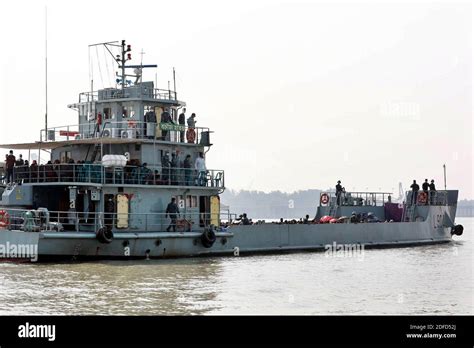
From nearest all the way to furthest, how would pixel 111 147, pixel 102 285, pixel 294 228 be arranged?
pixel 102 285 → pixel 111 147 → pixel 294 228

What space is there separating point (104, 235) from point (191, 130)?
741 cm

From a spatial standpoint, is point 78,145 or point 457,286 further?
point 78,145

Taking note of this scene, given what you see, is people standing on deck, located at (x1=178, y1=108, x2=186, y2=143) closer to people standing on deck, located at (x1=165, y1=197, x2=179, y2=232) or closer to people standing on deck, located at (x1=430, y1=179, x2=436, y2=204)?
people standing on deck, located at (x1=165, y1=197, x2=179, y2=232)

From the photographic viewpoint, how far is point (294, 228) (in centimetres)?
3944

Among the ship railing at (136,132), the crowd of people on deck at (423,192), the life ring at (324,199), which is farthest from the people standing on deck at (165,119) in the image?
the crowd of people on deck at (423,192)

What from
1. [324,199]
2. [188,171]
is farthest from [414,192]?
[188,171]

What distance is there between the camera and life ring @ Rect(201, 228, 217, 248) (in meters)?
33.7

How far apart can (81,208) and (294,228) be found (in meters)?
11.4

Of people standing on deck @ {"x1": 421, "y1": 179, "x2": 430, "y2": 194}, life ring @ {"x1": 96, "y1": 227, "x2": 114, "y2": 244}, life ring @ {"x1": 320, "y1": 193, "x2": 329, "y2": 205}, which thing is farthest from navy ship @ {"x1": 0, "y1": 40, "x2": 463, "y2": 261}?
people standing on deck @ {"x1": 421, "y1": 179, "x2": 430, "y2": 194}

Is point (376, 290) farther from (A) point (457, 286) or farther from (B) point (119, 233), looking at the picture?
(B) point (119, 233)

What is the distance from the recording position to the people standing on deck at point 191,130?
3556 centimetres
